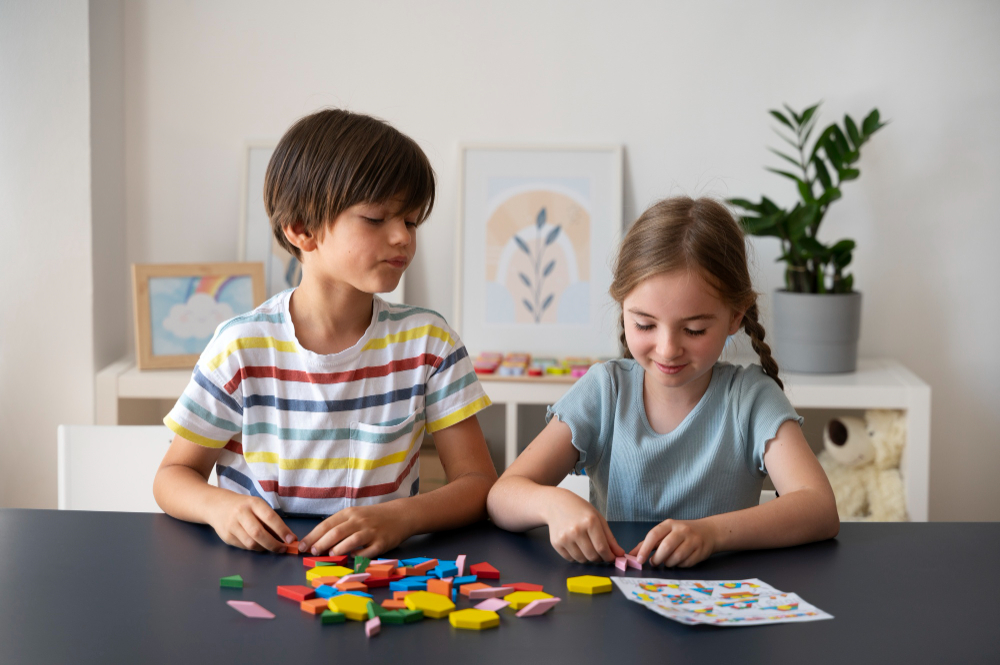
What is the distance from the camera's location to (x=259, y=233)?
269 centimetres

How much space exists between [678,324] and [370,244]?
1.38 ft

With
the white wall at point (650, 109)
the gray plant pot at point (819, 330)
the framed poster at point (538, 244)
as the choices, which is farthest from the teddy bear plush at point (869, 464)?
the framed poster at point (538, 244)

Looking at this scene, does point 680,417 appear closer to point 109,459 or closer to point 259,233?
point 109,459

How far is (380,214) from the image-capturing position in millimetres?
1158

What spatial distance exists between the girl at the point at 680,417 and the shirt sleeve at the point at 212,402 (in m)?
0.39

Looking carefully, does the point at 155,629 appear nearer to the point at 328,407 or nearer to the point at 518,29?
the point at 328,407

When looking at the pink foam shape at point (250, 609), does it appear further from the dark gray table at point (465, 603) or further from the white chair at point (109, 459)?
the white chair at point (109, 459)

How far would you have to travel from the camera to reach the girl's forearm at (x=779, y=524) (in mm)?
980

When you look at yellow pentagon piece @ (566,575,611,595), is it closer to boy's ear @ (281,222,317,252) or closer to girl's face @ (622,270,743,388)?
girl's face @ (622,270,743,388)

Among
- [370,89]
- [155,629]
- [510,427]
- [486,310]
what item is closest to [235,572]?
[155,629]

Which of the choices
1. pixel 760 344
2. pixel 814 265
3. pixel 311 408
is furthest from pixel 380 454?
pixel 814 265

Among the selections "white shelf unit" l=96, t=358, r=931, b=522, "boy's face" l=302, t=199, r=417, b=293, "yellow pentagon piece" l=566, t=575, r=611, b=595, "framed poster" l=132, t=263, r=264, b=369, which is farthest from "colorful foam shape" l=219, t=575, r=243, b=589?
"framed poster" l=132, t=263, r=264, b=369

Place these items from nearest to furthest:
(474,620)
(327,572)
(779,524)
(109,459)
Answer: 1. (474,620)
2. (327,572)
3. (779,524)
4. (109,459)

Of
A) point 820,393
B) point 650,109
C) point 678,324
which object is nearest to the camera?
point 678,324
